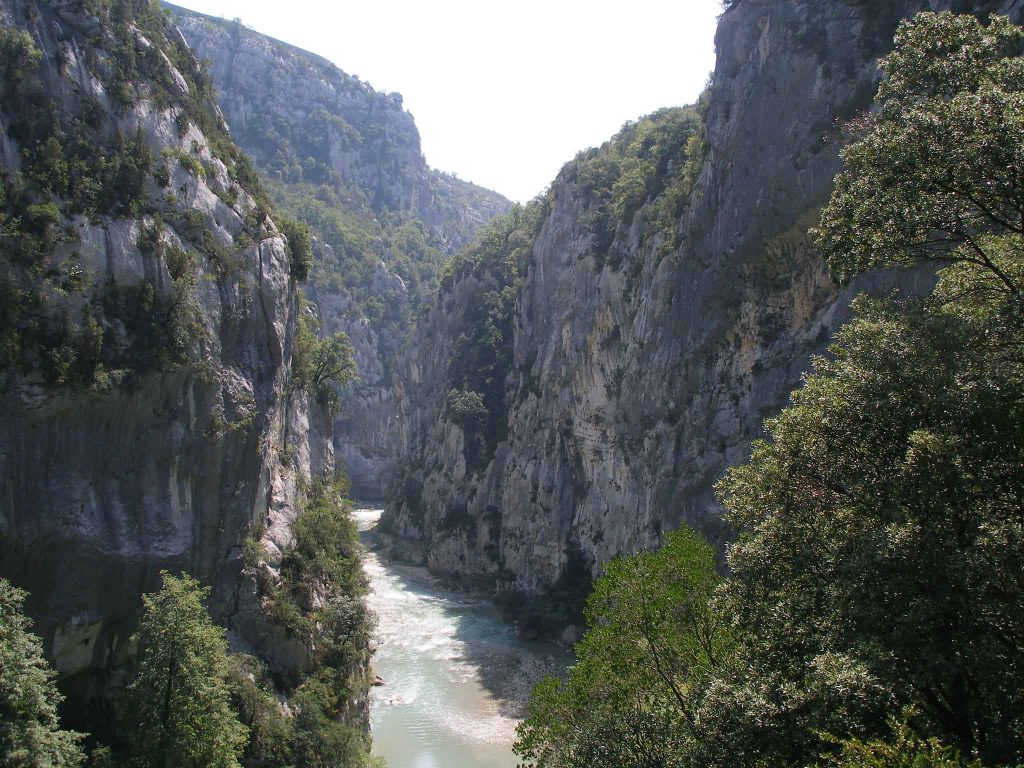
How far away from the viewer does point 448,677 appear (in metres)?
38.6

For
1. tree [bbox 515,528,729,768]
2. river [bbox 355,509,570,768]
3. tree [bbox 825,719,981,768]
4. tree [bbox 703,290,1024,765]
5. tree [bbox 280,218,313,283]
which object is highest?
tree [bbox 280,218,313,283]

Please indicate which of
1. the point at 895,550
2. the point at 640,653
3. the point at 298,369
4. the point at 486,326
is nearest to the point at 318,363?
the point at 298,369

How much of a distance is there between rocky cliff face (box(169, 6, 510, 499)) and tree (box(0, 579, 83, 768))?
8741 centimetres

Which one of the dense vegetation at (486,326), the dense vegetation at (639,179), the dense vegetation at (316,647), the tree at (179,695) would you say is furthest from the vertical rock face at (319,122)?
the tree at (179,695)

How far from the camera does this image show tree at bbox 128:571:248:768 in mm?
18938

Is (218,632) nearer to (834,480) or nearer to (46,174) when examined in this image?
(46,174)

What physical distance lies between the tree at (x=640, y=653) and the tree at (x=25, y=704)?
11252 mm

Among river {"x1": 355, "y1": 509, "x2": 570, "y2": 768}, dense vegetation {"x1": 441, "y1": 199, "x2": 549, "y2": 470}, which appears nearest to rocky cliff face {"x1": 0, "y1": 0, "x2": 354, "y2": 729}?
river {"x1": 355, "y1": 509, "x2": 570, "y2": 768}

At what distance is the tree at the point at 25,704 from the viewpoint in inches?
635

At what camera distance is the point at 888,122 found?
413 inches

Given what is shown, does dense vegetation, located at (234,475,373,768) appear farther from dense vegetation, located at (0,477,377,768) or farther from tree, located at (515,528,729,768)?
tree, located at (515,528,729,768)

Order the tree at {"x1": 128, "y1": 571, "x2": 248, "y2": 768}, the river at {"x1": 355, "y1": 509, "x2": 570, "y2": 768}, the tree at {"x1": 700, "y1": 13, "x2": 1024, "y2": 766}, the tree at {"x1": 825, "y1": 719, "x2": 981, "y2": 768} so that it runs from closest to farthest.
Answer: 1. the tree at {"x1": 825, "y1": 719, "x2": 981, "y2": 768}
2. the tree at {"x1": 700, "y1": 13, "x2": 1024, "y2": 766}
3. the tree at {"x1": 128, "y1": 571, "x2": 248, "y2": 768}
4. the river at {"x1": 355, "y1": 509, "x2": 570, "y2": 768}

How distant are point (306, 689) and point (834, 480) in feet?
69.6

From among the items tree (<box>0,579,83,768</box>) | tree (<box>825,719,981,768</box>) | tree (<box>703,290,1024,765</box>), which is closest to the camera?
tree (<box>825,719,981,768</box>)
